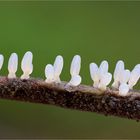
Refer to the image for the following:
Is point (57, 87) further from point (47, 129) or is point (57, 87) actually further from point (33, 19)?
point (33, 19)

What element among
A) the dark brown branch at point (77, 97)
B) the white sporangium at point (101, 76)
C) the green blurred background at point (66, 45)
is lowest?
the dark brown branch at point (77, 97)

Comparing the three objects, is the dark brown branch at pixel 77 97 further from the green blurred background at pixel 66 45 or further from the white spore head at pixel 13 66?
the green blurred background at pixel 66 45

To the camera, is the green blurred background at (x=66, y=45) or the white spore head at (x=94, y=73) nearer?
the white spore head at (x=94, y=73)

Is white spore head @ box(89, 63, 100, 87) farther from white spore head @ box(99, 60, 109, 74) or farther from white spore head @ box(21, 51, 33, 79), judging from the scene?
white spore head @ box(21, 51, 33, 79)

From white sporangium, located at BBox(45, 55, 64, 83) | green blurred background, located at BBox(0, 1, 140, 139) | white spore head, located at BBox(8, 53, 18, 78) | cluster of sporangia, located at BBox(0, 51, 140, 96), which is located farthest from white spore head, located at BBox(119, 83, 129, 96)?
green blurred background, located at BBox(0, 1, 140, 139)

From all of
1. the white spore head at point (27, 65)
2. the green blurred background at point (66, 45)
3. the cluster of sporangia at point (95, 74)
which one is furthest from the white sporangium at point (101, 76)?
the green blurred background at point (66, 45)

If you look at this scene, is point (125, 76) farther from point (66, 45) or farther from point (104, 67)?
point (66, 45)

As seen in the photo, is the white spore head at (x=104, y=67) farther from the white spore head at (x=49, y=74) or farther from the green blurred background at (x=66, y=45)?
the green blurred background at (x=66, y=45)

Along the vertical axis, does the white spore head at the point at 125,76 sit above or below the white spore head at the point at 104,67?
below
